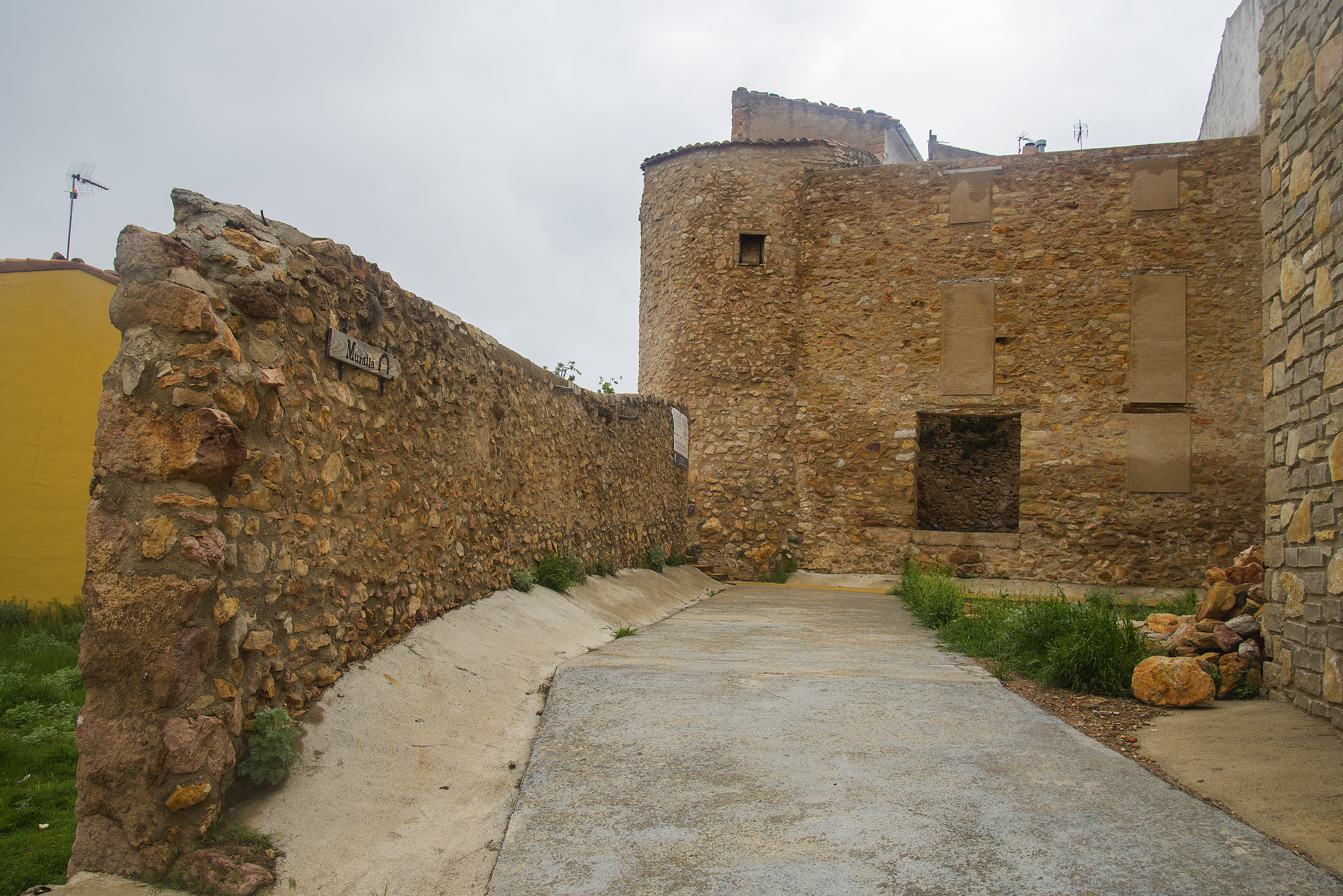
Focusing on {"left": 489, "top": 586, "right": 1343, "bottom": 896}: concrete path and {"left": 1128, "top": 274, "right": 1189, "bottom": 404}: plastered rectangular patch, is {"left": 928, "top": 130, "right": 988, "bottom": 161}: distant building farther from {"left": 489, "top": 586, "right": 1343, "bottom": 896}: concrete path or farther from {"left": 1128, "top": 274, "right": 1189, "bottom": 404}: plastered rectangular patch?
{"left": 489, "top": 586, "right": 1343, "bottom": 896}: concrete path

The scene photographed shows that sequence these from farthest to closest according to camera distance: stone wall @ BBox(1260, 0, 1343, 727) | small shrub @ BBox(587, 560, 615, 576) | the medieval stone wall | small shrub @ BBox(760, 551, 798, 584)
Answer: small shrub @ BBox(760, 551, 798, 584)
the medieval stone wall
small shrub @ BBox(587, 560, 615, 576)
stone wall @ BBox(1260, 0, 1343, 727)

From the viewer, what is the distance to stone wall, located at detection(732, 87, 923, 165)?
17328mm

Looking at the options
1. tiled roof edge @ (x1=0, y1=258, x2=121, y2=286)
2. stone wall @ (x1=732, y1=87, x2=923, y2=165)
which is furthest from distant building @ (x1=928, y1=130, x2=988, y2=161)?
tiled roof edge @ (x1=0, y1=258, x2=121, y2=286)

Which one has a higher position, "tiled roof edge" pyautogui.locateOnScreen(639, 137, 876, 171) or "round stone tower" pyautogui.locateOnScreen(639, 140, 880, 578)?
"tiled roof edge" pyautogui.locateOnScreen(639, 137, 876, 171)

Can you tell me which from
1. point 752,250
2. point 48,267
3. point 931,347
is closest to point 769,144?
point 752,250

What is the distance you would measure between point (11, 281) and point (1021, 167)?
494 inches

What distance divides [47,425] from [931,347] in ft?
36.0

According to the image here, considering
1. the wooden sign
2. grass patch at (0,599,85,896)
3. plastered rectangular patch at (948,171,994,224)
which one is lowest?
grass patch at (0,599,85,896)

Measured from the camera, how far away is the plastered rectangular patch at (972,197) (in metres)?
12.5

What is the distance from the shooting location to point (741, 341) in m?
13.2

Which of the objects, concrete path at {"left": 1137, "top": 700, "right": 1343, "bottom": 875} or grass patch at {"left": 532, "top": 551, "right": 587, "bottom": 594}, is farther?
grass patch at {"left": 532, "top": 551, "right": 587, "bottom": 594}

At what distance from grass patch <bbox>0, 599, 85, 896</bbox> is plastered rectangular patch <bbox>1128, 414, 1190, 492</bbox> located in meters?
12.6

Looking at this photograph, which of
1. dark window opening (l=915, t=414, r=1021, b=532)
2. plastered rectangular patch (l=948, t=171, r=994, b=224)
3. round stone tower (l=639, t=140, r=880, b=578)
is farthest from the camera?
dark window opening (l=915, t=414, r=1021, b=532)

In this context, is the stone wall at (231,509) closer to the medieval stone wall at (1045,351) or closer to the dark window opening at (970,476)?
the medieval stone wall at (1045,351)
